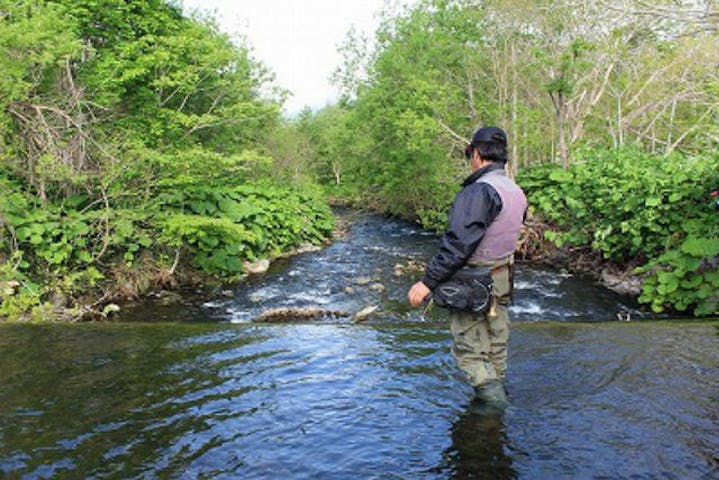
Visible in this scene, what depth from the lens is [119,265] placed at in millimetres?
10055

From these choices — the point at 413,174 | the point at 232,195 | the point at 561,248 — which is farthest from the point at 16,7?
the point at 413,174

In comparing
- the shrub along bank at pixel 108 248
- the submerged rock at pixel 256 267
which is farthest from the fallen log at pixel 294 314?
the submerged rock at pixel 256 267

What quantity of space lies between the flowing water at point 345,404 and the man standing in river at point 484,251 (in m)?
0.40

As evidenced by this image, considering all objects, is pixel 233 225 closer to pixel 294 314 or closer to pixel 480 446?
pixel 294 314

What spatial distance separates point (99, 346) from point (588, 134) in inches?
760

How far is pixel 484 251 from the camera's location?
368cm

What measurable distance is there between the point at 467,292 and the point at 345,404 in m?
1.40

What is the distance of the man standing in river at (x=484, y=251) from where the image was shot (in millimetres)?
3529

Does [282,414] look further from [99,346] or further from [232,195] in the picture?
[232,195]

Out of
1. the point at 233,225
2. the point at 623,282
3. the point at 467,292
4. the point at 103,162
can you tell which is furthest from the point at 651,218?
the point at 103,162

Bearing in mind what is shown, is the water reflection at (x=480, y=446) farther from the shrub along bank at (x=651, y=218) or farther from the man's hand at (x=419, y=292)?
the shrub along bank at (x=651, y=218)

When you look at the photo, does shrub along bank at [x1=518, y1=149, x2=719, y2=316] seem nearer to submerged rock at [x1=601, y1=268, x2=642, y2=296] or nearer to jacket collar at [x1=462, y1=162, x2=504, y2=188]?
submerged rock at [x1=601, y1=268, x2=642, y2=296]

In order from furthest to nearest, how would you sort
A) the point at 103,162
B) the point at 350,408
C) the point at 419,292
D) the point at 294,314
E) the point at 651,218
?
1. the point at 103,162
2. the point at 651,218
3. the point at 294,314
4. the point at 350,408
5. the point at 419,292

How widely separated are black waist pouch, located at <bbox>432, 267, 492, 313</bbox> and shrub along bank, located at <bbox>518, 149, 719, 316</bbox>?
5952 millimetres
